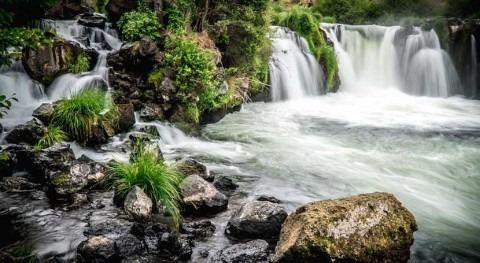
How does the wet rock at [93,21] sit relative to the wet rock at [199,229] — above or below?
above

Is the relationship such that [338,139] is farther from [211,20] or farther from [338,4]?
[338,4]

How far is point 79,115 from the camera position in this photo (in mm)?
8375

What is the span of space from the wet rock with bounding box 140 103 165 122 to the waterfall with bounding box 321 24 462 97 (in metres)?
11.6

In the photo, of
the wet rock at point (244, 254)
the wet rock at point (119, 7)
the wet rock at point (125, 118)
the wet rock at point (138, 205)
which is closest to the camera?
the wet rock at point (244, 254)

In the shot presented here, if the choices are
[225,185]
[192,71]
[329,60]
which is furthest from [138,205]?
[329,60]

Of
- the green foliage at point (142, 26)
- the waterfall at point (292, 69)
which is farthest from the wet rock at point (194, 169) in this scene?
the waterfall at point (292, 69)

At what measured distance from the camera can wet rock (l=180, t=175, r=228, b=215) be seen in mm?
5750

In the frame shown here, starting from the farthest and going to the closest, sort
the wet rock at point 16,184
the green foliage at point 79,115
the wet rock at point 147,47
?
the wet rock at point 147,47
the green foliage at point 79,115
the wet rock at point 16,184

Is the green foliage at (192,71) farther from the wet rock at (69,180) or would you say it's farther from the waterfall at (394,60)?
the waterfall at (394,60)

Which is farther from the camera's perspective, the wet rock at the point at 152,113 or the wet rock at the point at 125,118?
the wet rock at the point at 152,113

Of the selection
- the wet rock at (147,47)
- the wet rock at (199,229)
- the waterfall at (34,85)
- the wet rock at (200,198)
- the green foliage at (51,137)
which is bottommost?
the wet rock at (199,229)

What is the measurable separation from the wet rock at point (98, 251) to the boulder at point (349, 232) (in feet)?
6.25

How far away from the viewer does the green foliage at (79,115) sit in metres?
8.29

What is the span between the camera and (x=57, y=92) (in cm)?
1049
